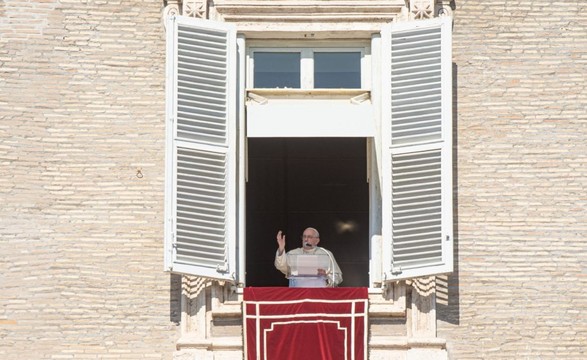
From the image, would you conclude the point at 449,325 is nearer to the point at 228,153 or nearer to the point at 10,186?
the point at 228,153

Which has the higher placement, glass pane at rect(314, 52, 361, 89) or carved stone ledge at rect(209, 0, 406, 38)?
carved stone ledge at rect(209, 0, 406, 38)

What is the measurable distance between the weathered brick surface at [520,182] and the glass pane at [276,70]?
1.49 metres

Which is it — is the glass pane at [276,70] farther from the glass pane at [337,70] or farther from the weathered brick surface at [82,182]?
the weathered brick surface at [82,182]

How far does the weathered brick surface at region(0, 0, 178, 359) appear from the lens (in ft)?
54.4

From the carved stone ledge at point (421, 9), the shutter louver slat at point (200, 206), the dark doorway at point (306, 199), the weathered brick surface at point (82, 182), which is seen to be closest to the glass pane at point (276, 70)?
the weathered brick surface at point (82, 182)

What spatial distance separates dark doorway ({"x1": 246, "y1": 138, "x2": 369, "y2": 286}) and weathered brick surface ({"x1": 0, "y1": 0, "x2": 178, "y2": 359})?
536 cm

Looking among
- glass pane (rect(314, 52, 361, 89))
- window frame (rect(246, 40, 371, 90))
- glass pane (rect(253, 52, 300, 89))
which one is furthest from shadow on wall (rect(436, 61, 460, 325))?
glass pane (rect(253, 52, 300, 89))

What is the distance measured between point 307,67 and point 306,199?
6.08 m

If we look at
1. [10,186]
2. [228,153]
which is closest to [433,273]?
[228,153]

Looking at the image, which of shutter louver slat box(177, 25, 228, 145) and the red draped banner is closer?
the red draped banner

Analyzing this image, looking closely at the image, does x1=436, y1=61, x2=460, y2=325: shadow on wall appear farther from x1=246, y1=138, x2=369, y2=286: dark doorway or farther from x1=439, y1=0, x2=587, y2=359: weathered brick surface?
x1=246, y1=138, x2=369, y2=286: dark doorway

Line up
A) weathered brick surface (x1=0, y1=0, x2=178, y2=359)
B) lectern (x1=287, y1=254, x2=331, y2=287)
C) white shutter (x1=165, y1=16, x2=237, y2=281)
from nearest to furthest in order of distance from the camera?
white shutter (x1=165, y1=16, x2=237, y2=281)
weathered brick surface (x1=0, y1=0, x2=178, y2=359)
lectern (x1=287, y1=254, x2=331, y2=287)

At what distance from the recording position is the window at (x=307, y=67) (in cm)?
1716

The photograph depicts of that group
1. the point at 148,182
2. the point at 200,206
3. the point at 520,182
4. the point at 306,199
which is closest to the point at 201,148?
the point at 200,206
